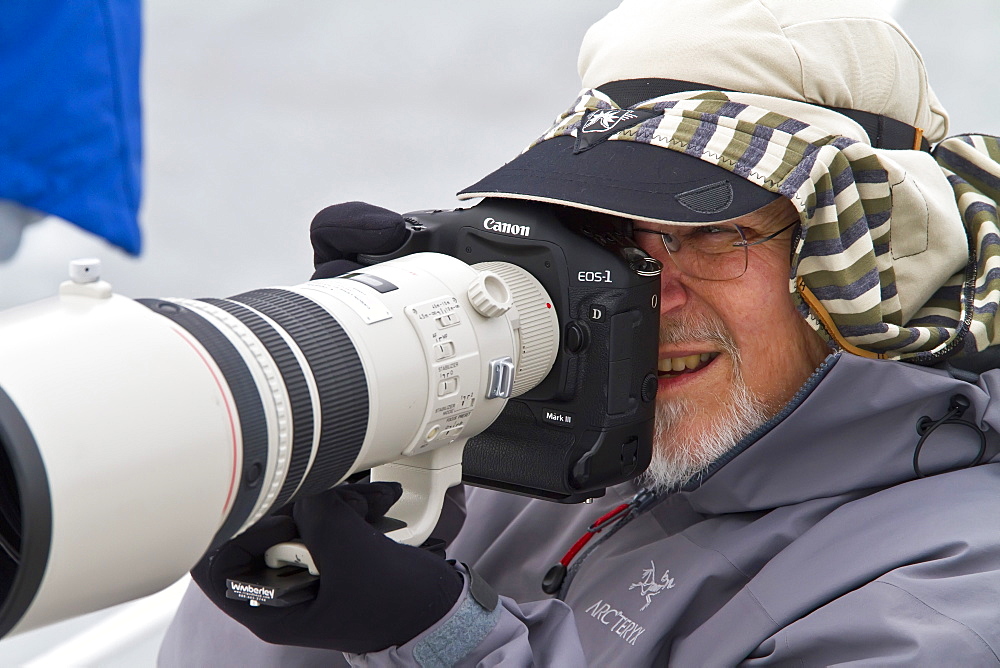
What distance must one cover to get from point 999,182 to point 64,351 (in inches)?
31.4

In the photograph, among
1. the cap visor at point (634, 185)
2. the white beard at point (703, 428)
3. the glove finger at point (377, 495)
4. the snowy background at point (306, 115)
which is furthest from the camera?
the snowy background at point (306, 115)

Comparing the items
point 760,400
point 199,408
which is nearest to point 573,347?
point 760,400

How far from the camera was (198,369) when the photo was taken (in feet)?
Answer: 1.90

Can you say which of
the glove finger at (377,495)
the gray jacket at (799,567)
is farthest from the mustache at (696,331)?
the glove finger at (377,495)

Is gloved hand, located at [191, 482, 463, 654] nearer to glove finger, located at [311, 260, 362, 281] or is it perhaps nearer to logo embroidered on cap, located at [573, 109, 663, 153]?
glove finger, located at [311, 260, 362, 281]

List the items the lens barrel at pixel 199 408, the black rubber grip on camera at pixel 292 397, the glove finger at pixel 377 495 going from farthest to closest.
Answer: the glove finger at pixel 377 495 < the black rubber grip on camera at pixel 292 397 < the lens barrel at pixel 199 408

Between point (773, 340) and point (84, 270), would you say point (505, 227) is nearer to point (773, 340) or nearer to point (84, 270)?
point (773, 340)

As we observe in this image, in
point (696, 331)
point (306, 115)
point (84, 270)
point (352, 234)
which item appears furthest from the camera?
point (306, 115)

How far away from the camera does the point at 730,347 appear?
982 millimetres

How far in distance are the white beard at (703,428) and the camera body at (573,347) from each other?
7 centimetres

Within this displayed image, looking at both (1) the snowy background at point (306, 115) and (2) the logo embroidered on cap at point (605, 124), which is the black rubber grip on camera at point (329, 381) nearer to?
(2) the logo embroidered on cap at point (605, 124)

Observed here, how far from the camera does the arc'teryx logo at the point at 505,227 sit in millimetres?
885

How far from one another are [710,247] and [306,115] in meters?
0.87

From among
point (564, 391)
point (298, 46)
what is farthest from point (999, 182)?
point (298, 46)
